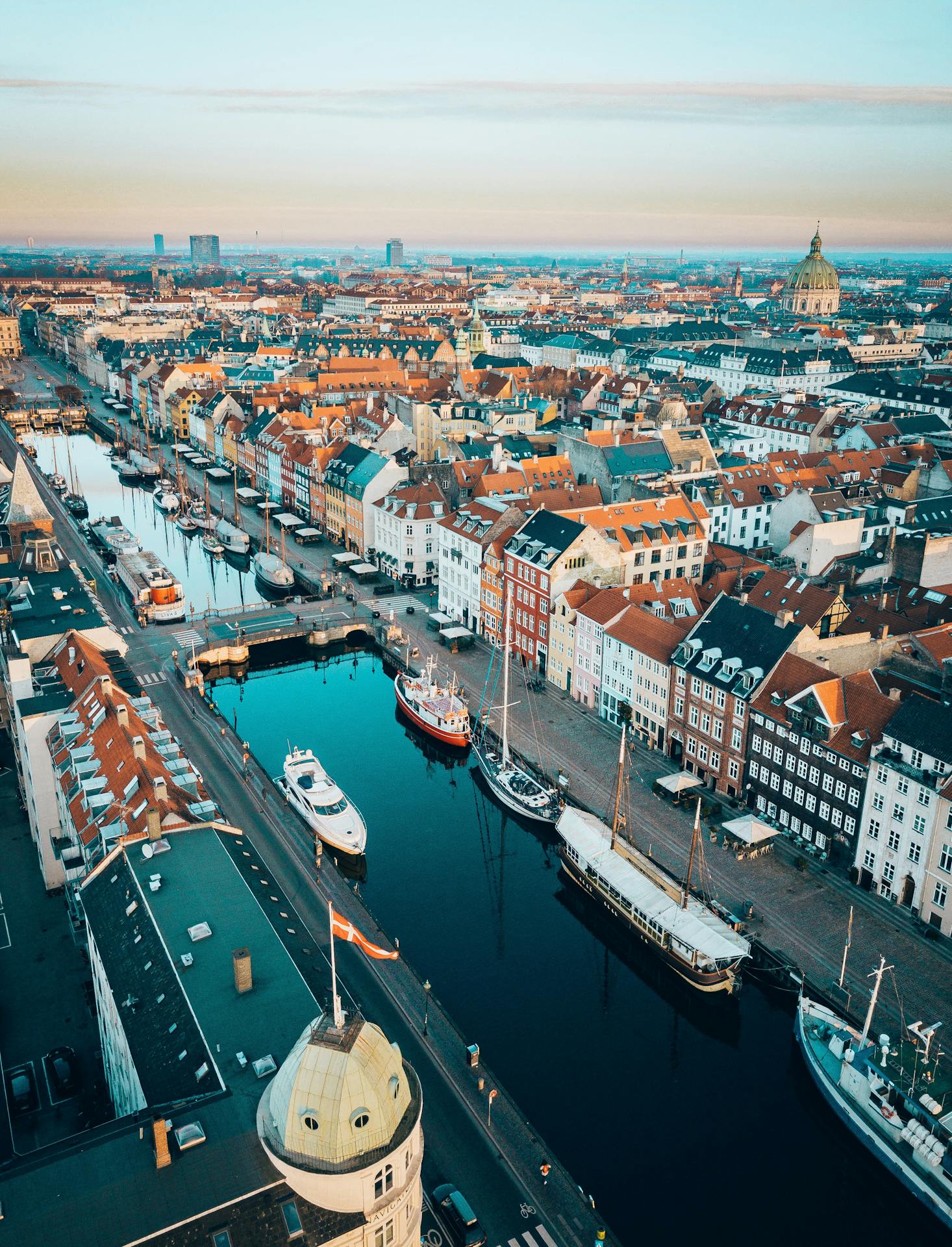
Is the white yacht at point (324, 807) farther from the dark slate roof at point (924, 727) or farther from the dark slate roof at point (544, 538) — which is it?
the dark slate roof at point (924, 727)

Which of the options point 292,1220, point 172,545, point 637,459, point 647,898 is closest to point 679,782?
point 647,898

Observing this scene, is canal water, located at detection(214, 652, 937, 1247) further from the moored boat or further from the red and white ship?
the moored boat

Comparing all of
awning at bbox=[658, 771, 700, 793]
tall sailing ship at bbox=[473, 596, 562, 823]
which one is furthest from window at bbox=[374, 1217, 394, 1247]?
awning at bbox=[658, 771, 700, 793]

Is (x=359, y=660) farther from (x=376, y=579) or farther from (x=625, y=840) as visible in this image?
(x=625, y=840)

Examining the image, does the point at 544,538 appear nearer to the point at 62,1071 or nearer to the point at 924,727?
the point at 924,727

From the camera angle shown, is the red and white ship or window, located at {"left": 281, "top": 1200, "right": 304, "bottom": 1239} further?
the red and white ship

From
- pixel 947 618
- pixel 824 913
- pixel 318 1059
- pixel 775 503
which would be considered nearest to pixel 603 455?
A: pixel 775 503

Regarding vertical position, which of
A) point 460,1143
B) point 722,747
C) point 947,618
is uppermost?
point 947,618
